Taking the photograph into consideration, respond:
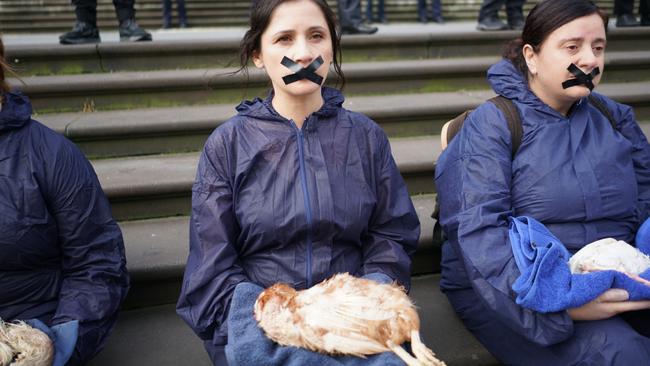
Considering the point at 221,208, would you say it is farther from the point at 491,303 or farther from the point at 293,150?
the point at 491,303

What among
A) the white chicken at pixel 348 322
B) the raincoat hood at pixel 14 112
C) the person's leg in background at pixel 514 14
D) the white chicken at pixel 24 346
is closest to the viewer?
the white chicken at pixel 348 322

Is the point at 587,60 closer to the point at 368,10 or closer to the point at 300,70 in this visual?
the point at 300,70

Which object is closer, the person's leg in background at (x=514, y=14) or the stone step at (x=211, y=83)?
the stone step at (x=211, y=83)

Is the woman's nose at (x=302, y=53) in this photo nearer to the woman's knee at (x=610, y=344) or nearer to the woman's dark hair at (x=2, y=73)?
the woman's dark hair at (x=2, y=73)

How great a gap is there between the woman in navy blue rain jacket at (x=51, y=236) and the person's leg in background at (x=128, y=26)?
2485mm

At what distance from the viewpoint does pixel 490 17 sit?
4574 millimetres

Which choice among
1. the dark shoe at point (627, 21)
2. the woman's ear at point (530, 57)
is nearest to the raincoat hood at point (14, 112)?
the woman's ear at point (530, 57)

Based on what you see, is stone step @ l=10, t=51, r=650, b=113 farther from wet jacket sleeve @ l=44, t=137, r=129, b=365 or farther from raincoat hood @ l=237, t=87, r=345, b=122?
wet jacket sleeve @ l=44, t=137, r=129, b=365

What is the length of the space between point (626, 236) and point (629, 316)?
0.94 ft

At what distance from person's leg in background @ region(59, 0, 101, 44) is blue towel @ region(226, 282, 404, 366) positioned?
3281mm

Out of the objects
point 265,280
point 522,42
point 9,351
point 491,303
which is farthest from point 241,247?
point 522,42

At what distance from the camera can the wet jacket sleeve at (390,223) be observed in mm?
1700

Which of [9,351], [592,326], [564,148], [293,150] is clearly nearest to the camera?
[9,351]

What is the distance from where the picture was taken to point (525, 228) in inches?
62.6
